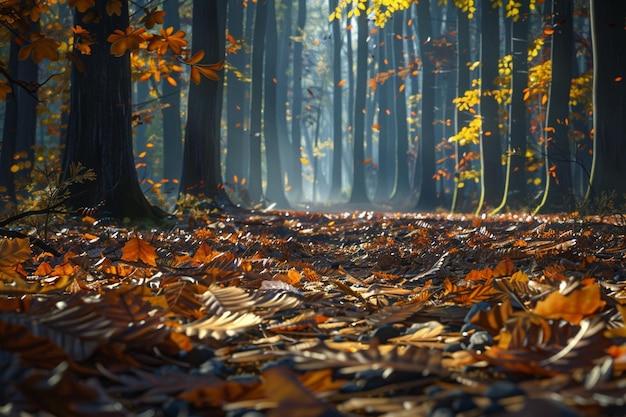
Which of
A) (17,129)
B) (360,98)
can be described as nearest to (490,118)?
(17,129)

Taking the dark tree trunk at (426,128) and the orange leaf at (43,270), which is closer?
the orange leaf at (43,270)

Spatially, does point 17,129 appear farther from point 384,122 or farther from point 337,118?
point 384,122

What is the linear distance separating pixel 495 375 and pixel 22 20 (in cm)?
269

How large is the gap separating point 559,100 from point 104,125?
10.4m

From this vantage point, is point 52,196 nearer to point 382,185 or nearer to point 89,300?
point 89,300

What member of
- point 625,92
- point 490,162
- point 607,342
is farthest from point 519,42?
point 607,342

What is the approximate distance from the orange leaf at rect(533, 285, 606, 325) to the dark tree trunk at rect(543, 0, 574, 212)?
11989 millimetres

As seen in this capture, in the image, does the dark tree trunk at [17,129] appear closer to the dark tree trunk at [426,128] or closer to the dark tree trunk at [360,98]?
the dark tree trunk at [426,128]

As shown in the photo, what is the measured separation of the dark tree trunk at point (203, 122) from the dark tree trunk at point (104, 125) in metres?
4.29

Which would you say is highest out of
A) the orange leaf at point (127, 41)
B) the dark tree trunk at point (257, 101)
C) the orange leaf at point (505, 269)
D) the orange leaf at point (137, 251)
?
the dark tree trunk at point (257, 101)

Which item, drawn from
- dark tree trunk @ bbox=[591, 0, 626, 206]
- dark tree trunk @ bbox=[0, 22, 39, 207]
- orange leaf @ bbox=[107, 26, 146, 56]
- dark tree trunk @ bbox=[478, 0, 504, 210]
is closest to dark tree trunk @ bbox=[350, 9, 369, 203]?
dark tree trunk @ bbox=[478, 0, 504, 210]

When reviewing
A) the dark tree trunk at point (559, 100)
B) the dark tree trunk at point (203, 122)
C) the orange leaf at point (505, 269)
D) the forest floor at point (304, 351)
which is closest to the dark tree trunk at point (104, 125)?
the dark tree trunk at point (203, 122)

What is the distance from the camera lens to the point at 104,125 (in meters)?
7.37

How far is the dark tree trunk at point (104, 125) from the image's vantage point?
723cm
